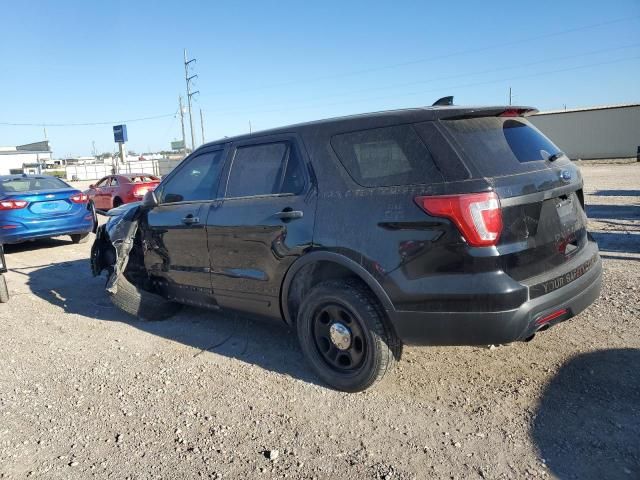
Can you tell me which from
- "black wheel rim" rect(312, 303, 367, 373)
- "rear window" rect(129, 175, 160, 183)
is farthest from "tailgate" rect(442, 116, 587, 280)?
"rear window" rect(129, 175, 160, 183)

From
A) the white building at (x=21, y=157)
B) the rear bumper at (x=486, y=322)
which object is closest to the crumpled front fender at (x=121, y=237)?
the rear bumper at (x=486, y=322)

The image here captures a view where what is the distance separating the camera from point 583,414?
2979 millimetres

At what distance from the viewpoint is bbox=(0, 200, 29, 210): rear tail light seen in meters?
8.49

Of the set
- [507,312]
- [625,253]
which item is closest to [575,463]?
[507,312]

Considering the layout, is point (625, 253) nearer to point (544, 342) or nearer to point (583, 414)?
point (544, 342)

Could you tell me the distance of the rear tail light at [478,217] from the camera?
2758mm

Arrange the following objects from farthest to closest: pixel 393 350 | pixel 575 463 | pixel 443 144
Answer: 1. pixel 393 350
2. pixel 443 144
3. pixel 575 463

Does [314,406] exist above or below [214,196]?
below

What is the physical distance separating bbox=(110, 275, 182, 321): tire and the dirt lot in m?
0.21

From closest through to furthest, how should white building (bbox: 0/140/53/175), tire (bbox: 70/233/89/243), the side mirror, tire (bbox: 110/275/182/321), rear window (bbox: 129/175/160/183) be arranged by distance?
the side mirror < tire (bbox: 110/275/182/321) < tire (bbox: 70/233/89/243) < rear window (bbox: 129/175/160/183) < white building (bbox: 0/140/53/175)

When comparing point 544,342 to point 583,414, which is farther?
point 544,342

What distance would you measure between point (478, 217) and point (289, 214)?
137 centimetres

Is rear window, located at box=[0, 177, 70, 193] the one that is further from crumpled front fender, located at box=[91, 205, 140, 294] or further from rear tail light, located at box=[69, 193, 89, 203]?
crumpled front fender, located at box=[91, 205, 140, 294]

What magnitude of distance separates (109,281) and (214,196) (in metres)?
1.59
